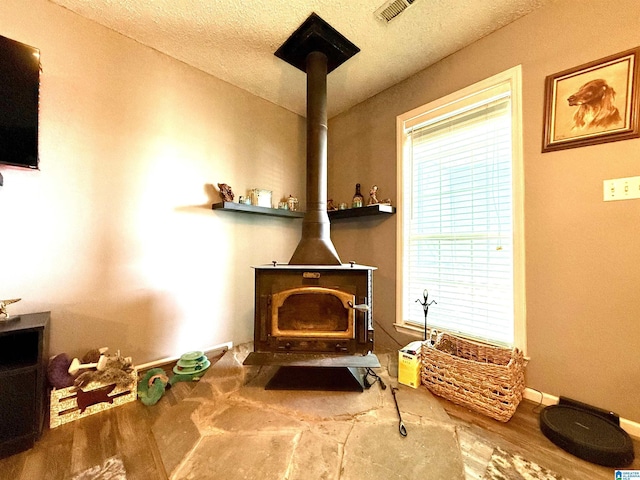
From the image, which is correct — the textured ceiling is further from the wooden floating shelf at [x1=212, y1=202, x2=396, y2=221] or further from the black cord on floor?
the black cord on floor

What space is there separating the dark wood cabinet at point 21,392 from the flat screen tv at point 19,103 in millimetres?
911

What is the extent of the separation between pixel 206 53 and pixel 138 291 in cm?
196

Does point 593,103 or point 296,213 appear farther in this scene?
point 296,213

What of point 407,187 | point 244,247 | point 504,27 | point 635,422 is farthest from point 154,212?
point 635,422

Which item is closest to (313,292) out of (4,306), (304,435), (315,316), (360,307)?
(315,316)

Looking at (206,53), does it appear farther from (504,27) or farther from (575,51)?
(575,51)

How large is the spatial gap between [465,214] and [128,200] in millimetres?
2547

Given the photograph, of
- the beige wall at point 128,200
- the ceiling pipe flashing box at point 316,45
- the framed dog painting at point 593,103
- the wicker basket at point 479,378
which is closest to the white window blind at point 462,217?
the wicker basket at point 479,378

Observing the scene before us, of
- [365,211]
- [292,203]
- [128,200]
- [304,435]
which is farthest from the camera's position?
[292,203]

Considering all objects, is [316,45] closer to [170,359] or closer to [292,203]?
[292,203]

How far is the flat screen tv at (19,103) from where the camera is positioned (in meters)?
1.41

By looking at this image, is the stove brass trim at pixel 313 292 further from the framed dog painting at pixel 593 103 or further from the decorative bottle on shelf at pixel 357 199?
the framed dog painting at pixel 593 103

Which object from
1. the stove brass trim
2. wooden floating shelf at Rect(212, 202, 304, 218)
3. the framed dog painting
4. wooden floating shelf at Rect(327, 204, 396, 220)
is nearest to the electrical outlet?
the framed dog painting

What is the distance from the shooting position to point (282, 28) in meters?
1.84
